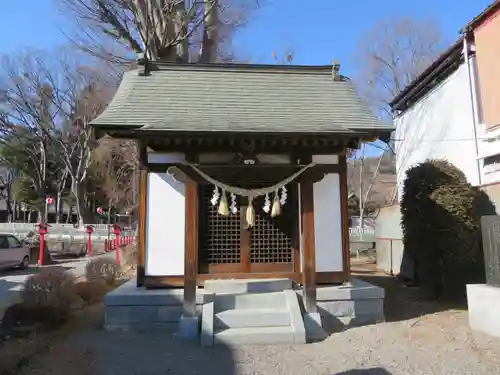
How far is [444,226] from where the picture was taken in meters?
8.81

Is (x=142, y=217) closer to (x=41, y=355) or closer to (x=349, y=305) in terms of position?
(x=41, y=355)

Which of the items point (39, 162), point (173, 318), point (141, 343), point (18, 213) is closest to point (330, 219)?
point (173, 318)

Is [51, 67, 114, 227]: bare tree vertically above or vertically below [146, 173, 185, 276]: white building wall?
above

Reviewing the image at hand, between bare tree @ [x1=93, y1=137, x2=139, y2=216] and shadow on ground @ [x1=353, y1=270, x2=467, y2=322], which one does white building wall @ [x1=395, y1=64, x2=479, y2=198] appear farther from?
bare tree @ [x1=93, y1=137, x2=139, y2=216]

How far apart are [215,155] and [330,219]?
8.58ft

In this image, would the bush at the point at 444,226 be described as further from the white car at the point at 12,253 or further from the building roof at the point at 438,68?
the white car at the point at 12,253

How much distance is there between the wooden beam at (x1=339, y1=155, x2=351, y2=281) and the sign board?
240 centimetres

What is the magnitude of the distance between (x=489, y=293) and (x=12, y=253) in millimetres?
17328

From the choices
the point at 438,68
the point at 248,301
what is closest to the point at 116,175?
the point at 438,68

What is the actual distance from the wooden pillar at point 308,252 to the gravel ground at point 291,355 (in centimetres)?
72

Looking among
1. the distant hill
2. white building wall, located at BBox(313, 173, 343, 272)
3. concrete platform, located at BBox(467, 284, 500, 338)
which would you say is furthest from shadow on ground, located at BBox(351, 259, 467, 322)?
the distant hill

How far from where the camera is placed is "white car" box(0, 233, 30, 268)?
55.1 feet

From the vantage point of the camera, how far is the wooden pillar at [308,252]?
7211 mm

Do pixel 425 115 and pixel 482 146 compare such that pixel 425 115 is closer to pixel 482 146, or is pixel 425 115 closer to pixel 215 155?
pixel 482 146
